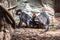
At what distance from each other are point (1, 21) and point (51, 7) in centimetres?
751

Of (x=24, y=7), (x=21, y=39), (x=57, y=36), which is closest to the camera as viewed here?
(x=21, y=39)

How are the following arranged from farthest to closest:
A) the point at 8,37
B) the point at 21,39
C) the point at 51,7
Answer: the point at 51,7, the point at 21,39, the point at 8,37

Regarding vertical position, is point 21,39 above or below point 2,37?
below

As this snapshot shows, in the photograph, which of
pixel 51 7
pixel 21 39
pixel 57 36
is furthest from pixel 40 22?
pixel 51 7

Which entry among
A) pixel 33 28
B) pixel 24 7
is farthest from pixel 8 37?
pixel 24 7

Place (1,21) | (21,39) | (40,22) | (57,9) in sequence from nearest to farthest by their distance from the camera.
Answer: (1,21)
(21,39)
(40,22)
(57,9)

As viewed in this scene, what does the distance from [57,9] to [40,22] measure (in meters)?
4.39

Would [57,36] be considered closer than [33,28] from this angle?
Yes

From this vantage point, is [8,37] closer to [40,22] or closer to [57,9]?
[40,22]

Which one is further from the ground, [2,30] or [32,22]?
[2,30]

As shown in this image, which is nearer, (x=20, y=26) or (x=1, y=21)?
(x=1, y=21)

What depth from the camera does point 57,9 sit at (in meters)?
12.6

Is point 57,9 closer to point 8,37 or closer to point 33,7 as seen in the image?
point 33,7

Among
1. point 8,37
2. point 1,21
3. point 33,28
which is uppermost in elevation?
point 1,21
